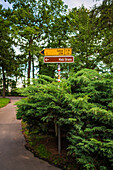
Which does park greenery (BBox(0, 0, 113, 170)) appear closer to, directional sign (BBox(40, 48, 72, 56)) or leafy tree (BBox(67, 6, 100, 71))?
leafy tree (BBox(67, 6, 100, 71))

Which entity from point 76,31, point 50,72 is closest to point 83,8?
point 76,31

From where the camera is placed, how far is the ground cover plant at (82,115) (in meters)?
2.83

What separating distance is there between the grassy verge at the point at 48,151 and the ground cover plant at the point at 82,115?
170 mm

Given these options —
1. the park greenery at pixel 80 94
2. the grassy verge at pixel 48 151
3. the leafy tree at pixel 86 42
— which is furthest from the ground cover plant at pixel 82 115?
the leafy tree at pixel 86 42

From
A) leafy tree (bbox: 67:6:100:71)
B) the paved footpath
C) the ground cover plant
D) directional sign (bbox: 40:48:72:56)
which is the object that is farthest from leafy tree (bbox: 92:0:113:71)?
the paved footpath

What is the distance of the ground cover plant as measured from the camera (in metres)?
2.83

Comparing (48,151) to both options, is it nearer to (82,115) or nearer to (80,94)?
(82,115)

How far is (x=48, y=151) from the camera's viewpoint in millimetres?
3891

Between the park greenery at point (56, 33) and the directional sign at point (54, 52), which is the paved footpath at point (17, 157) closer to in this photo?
the park greenery at point (56, 33)

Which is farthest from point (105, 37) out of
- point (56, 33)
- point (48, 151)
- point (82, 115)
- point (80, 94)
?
point (48, 151)

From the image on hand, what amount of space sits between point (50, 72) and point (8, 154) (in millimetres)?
11318

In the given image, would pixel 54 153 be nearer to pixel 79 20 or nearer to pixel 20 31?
pixel 79 20

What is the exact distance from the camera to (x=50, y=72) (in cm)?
1471

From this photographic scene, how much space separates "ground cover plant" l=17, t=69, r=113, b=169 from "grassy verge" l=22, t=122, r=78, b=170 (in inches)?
6.7
